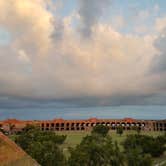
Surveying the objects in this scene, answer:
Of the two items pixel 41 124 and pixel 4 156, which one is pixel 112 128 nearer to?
pixel 41 124

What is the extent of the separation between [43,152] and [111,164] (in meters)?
8.12

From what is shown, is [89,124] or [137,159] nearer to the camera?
[137,159]

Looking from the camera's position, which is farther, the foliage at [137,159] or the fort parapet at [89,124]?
the fort parapet at [89,124]

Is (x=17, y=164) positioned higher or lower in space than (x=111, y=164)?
higher

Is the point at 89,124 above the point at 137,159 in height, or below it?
above

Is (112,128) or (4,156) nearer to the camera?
(4,156)

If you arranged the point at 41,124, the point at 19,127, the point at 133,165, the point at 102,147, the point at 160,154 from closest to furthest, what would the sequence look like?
1. the point at 102,147
2. the point at 133,165
3. the point at 160,154
4. the point at 19,127
5. the point at 41,124

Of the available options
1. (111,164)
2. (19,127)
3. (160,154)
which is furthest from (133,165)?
(19,127)

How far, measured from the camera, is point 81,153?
3831 cm

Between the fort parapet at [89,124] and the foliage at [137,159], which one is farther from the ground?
the fort parapet at [89,124]

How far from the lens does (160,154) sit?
230 ft

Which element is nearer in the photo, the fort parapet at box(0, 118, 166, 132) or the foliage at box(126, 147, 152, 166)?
the foliage at box(126, 147, 152, 166)

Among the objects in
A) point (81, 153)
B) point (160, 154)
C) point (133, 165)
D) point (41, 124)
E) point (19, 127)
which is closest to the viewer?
point (81, 153)

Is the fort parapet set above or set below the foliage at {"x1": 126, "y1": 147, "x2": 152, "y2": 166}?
above
